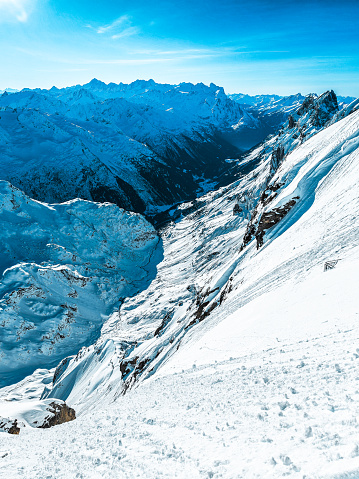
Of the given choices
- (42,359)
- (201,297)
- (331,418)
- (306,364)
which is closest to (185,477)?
(331,418)

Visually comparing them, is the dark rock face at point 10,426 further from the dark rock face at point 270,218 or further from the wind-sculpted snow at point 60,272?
the wind-sculpted snow at point 60,272

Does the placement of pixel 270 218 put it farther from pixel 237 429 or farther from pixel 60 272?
pixel 60 272

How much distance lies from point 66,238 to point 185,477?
12678 centimetres

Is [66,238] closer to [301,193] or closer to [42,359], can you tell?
[42,359]

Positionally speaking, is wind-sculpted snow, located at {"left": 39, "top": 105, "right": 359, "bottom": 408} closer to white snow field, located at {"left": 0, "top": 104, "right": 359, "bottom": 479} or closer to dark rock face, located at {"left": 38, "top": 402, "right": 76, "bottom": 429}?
white snow field, located at {"left": 0, "top": 104, "right": 359, "bottom": 479}

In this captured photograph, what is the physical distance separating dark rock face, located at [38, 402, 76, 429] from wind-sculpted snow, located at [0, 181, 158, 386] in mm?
51483

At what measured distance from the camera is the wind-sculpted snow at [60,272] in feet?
284

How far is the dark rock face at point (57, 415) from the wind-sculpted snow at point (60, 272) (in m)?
51.5

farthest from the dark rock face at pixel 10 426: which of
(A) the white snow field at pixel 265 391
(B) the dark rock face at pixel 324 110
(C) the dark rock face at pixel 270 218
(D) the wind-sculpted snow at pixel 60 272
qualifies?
(B) the dark rock face at pixel 324 110

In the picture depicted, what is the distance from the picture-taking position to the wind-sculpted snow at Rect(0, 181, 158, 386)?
86688 mm

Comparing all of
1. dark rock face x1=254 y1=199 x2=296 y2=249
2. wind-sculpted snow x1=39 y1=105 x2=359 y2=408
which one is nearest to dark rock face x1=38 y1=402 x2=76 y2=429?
wind-sculpted snow x1=39 y1=105 x2=359 y2=408

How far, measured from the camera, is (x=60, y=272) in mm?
103438

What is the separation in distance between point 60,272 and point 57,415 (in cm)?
7365

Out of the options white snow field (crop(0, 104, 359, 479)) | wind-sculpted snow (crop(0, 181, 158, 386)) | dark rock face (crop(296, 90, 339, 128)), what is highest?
dark rock face (crop(296, 90, 339, 128))
